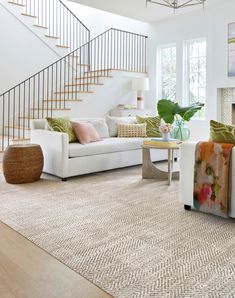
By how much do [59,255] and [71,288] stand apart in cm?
41

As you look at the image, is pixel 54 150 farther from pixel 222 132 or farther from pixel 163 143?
pixel 222 132

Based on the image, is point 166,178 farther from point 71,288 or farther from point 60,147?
point 71,288

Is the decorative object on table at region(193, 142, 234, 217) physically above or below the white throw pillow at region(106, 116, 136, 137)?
below

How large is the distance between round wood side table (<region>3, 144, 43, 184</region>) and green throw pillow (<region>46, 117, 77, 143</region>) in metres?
0.48

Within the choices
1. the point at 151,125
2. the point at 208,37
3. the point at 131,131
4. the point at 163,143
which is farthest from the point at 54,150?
the point at 208,37

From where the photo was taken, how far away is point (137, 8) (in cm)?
653

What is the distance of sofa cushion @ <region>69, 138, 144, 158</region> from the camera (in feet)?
14.0

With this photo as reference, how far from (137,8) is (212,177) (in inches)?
195

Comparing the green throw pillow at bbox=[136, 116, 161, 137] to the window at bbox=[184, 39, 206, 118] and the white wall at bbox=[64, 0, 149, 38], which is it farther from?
the white wall at bbox=[64, 0, 149, 38]

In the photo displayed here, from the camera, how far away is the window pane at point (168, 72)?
7.80 m

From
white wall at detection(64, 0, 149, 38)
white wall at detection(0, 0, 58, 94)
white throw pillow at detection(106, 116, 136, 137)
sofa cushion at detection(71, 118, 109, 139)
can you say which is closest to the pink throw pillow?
sofa cushion at detection(71, 118, 109, 139)

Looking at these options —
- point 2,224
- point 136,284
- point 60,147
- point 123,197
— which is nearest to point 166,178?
point 123,197

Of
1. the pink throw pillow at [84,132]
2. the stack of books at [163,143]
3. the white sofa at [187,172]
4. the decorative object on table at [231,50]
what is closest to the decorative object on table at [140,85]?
the decorative object on table at [231,50]

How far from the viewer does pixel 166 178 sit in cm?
433
